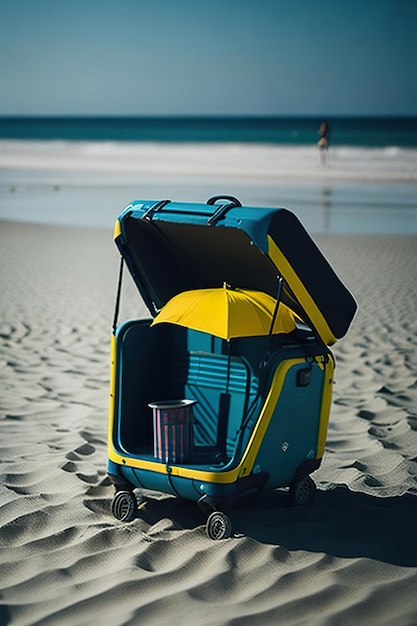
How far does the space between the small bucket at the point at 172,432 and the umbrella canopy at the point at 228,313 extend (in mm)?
377

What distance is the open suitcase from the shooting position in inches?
147

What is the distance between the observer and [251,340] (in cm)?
412

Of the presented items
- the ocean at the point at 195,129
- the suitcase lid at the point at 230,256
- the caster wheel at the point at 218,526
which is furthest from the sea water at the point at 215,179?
the caster wheel at the point at 218,526

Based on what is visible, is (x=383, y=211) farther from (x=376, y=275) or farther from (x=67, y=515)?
(x=67, y=515)

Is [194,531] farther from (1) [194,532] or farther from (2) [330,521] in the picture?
(2) [330,521]

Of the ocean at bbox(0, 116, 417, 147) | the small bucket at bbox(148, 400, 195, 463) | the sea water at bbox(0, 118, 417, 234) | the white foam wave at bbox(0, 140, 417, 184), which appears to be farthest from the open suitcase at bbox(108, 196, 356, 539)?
the ocean at bbox(0, 116, 417, 147)

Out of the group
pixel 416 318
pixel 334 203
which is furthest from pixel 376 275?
pixel 334 203

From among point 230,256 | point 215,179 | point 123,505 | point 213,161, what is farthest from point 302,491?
point 213,161

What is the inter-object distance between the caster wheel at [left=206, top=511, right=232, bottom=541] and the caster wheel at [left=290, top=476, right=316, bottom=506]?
425mm

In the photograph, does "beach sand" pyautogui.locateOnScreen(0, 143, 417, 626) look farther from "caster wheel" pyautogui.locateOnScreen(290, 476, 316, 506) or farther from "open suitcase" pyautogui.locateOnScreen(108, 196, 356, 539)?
"open suitcase" pyautogui.locateOnScreen(108, 196, 356, 539)

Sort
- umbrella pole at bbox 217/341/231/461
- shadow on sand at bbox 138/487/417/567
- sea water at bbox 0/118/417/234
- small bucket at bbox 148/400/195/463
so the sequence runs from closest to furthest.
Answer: shadow on sand at bbox 138/487/417/567, small bucket at bbox 148/400/195/463, umbrella pole at bbox 217/341/231/461, sea water at bbox 0/118/417/234

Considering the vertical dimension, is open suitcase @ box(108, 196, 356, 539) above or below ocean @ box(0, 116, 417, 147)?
below

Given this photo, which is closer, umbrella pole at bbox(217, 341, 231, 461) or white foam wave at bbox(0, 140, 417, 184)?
umbrella pole at bbox(217, 341, 231, 461)

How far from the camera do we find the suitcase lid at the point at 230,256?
143 inches
